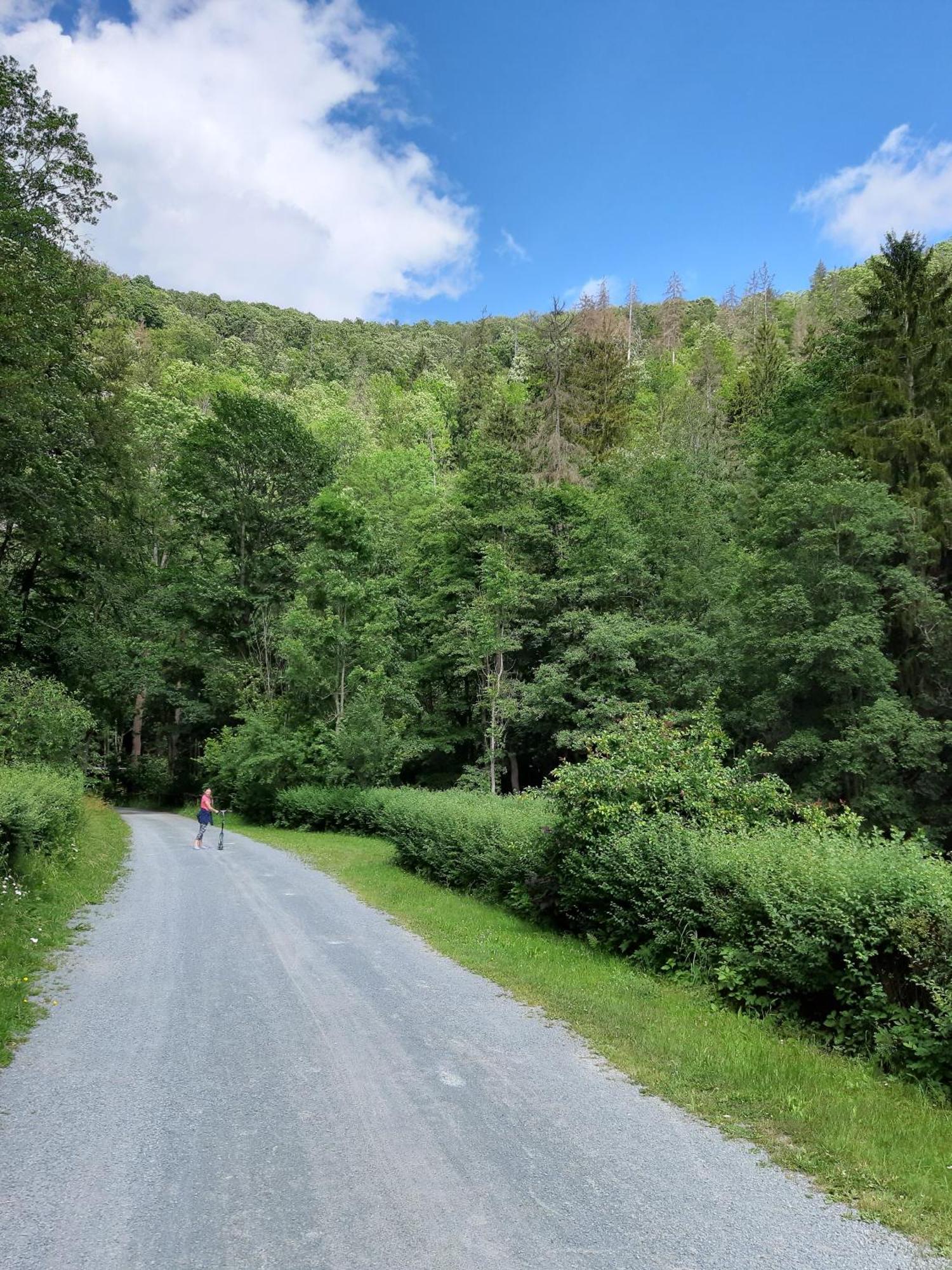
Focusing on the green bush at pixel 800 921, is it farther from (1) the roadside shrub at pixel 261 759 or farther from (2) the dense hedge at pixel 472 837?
(1) the roadside shrub at pixel 261 759

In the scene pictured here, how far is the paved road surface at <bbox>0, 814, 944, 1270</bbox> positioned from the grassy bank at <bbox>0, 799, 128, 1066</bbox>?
0.78ft

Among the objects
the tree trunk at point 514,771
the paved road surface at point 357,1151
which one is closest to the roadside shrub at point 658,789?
the paved road surface at point 357,1151

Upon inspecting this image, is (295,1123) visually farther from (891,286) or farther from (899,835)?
(891,286)

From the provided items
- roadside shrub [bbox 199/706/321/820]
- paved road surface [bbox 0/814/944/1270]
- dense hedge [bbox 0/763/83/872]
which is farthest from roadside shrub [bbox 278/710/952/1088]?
roadside shrub [bbox 199/706/321/820]

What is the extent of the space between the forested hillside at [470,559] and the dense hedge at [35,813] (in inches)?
143

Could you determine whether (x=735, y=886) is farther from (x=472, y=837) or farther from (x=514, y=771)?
(x=514, y=771)

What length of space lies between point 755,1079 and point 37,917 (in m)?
9.06

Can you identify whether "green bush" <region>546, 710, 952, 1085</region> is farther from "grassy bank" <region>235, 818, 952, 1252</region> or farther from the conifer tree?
the conifer tree

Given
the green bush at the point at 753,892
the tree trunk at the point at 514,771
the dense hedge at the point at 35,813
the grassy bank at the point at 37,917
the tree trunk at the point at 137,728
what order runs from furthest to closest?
1. the tree trunk at the point at 137,728
2. the tree trunk at the point at 514,771
3. the dense hedge at the point at 35,813
4. the grassy bank at the point at 37,917
5. the green bush at the point at 753,892

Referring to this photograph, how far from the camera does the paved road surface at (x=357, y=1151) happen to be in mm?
3266

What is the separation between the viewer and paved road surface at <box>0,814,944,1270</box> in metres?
3.27

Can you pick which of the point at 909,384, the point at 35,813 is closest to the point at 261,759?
the point at 35,813

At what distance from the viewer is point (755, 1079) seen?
5.32m

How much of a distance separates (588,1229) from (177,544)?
39.2 m
